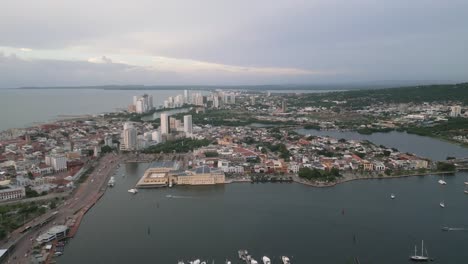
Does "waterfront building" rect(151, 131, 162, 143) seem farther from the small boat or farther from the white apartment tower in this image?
the small boat

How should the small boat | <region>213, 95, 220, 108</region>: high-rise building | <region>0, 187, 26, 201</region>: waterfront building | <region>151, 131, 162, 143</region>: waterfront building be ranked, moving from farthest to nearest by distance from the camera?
<region>213, 95, 220, 108</region>: high-rise building → <region>151, 131, 162, 143</region>: waterfront building → <region>0, 187, 26, 201</region>: waterfront building → the small boat

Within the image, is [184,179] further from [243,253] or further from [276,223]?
[243,253]

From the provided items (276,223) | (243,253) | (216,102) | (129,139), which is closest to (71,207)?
(243,253)

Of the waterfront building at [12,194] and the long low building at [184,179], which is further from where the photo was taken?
the long low building at [184,179]

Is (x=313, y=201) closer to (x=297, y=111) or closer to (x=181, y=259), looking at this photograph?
(x=181, y=259)

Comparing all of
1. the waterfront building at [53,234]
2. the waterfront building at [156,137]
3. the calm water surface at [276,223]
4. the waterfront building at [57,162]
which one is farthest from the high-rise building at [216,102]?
the waterfront building at [53,234]

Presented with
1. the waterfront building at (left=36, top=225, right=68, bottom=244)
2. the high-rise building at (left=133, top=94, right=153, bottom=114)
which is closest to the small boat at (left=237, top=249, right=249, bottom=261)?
the waterfront building at (left=36, top=225, right=68, bottom=244)

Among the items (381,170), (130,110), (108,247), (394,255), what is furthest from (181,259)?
(130,110)

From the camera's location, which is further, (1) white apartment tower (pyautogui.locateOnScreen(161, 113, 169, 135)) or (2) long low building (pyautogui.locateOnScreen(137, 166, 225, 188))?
(1) white apartment tower (pyautogui.locateOnScreen(161, 113, 169, 135))

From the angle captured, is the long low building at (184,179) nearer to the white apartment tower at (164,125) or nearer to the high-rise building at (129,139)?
the high-rise building at (129,139)
